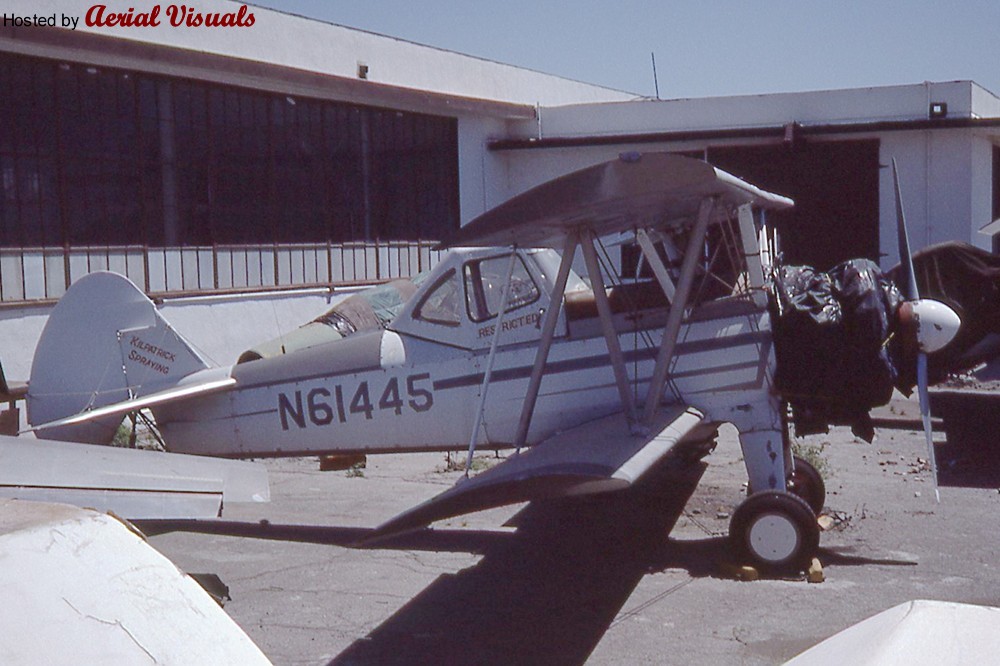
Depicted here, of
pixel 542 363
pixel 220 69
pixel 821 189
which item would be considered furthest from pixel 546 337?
pixel 821 189

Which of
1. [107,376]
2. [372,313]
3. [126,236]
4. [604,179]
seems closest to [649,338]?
[604,179]

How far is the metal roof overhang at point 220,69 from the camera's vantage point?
1122 centimetres

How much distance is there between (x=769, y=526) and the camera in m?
6.38

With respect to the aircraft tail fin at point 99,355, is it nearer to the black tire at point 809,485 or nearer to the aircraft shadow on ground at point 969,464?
the black tire at point 809,485

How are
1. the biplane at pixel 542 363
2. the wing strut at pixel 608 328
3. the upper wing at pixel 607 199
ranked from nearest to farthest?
the upper wing at pixel 607 199 → the biplane at pixel 542 363 → the wing strut at pixel 608 328

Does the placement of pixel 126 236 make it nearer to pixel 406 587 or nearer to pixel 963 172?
pixel 406 587

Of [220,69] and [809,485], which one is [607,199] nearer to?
[809,485]

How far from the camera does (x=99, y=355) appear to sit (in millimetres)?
8359

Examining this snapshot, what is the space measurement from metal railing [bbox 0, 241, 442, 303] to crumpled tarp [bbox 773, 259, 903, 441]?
376cm

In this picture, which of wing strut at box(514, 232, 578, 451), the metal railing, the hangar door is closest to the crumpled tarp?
wing strut at box(514, 232, 578, 451)

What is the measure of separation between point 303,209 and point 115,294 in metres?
7.46

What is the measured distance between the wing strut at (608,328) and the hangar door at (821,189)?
13.6 metres

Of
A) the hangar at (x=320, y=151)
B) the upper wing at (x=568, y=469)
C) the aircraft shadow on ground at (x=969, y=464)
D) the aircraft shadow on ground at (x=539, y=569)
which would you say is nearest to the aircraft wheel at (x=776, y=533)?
the aircraft shadow on ground at (x=539, y=569)

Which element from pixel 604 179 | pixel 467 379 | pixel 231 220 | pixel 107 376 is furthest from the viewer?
pixel 231 220
